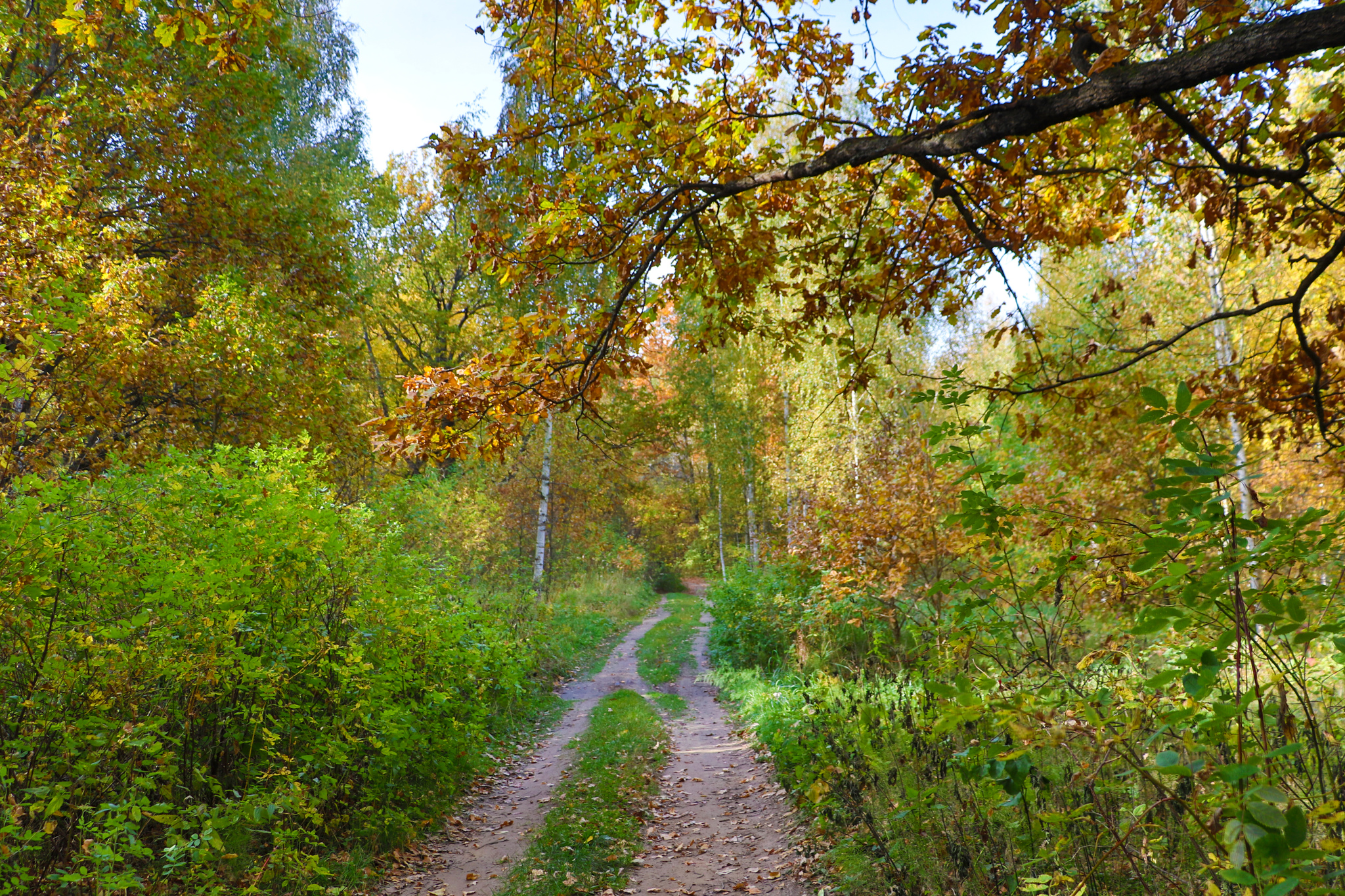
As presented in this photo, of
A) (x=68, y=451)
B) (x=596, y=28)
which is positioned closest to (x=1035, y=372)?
(x=596, y=28)

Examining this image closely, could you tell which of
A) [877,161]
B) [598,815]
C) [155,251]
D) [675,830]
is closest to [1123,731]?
[877,161]

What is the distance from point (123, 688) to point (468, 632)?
3.34 metres

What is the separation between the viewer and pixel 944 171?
3.38m

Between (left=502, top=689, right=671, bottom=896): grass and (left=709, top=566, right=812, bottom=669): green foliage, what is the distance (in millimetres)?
2969

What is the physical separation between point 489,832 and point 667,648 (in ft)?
32.8

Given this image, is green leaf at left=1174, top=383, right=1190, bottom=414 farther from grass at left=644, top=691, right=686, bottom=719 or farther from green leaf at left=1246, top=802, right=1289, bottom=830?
grass at left=644, top=691, right=686, bottom=719

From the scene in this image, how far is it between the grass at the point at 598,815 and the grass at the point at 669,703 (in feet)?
3.77

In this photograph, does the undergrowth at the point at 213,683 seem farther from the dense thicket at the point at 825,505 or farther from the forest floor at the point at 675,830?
the forest floor at the point at 675,830

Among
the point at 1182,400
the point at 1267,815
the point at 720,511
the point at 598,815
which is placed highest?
the point at 720,511

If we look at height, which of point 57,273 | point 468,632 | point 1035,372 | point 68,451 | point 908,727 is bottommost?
point 908,727

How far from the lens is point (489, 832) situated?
5801 mm

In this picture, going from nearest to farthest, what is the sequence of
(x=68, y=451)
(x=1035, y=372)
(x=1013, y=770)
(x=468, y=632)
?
(x=1013, y=770), (x=1035, y=372), (x=468, y=632), (x=68, y=451)

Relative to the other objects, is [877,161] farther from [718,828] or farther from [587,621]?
[587,621]

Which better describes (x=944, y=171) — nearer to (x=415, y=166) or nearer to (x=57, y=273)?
(x=57, y=273)
